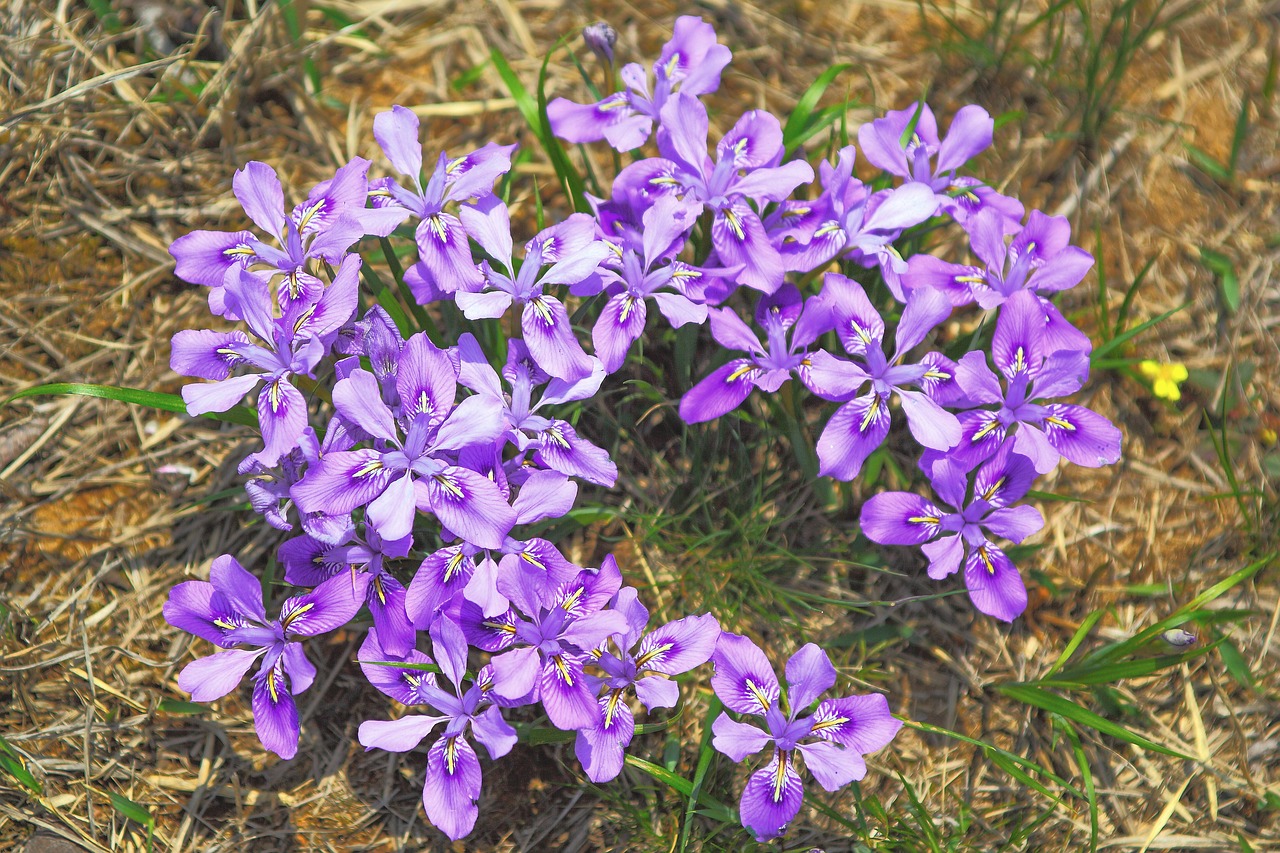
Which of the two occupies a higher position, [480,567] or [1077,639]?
[480,567]

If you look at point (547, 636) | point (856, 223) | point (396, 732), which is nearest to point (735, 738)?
point (547, 636)

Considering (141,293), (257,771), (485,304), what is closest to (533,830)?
(257,771)

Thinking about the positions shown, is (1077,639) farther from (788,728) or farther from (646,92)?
(646,92)

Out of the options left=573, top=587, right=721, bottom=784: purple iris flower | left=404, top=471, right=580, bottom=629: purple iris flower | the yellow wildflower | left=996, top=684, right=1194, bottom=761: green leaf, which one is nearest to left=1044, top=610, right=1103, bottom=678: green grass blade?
left=996, top=684, right=1194, bottom=761: green leaf

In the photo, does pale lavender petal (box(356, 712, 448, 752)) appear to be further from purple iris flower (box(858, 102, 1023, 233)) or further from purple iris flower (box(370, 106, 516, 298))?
purple iris flower (box(858, 102, 1023, 233))

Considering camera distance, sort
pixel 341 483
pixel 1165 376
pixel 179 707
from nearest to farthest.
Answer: pixel 341 483 → pixel 179 707 → pixel 1165 376

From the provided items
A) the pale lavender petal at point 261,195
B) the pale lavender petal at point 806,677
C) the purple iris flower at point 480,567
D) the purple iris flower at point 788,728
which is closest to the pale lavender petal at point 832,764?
the purple iris flower at point 788,728

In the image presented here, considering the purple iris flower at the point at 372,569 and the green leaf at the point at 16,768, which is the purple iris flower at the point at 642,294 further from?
the green leaf at the point at 16,768
